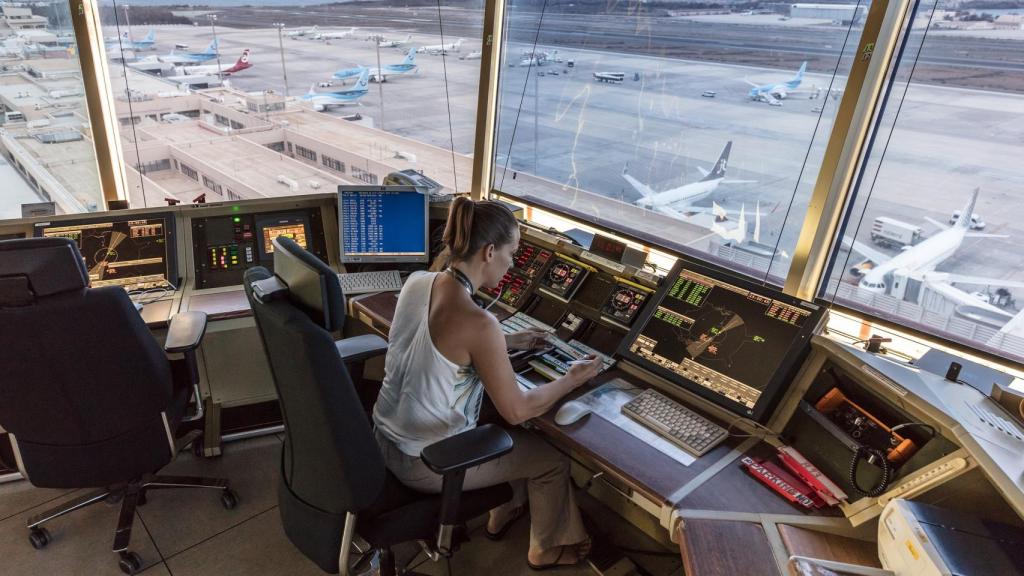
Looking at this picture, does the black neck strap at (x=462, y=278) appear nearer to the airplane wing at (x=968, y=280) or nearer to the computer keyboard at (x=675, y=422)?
the computer keyboard at (x=675, y=422)

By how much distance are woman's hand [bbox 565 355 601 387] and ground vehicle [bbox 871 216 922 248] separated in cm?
119

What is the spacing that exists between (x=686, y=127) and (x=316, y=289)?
2100 millimetres

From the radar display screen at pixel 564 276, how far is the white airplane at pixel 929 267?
40.0 inches

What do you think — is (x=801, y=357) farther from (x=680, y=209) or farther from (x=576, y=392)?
(x=680, y=209)

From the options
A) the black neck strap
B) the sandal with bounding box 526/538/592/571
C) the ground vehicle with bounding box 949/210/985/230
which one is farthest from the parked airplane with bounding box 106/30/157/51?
the ground vehicle with bounding box 949/210/985/230

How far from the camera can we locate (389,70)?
3.73 m

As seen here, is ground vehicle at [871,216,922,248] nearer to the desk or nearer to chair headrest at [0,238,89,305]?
the desk

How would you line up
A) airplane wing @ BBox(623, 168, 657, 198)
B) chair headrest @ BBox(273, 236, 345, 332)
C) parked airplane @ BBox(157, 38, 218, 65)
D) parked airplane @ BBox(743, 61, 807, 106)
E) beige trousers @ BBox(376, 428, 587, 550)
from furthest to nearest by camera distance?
parked airplane @ BBox(157, 38, 218, 65)
airplane wing @ BBox(623, 168, 657, 198)
parked airplane @ BBox(743, 61, 807, 106)
beige trousers @ BBox(376, 428, 587, 550)
chair headrest @ BBox(273, 236, 345, 332)

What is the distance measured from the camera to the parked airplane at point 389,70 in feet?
12.1

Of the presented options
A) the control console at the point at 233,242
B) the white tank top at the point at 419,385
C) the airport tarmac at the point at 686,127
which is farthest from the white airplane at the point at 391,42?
the white tank top at the point at 419,385

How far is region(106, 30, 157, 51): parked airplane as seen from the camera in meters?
2.93

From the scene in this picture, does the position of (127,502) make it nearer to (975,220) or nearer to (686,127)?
(686,127)

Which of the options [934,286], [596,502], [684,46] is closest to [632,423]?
[596,502]

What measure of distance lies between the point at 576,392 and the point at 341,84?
2.60 m
